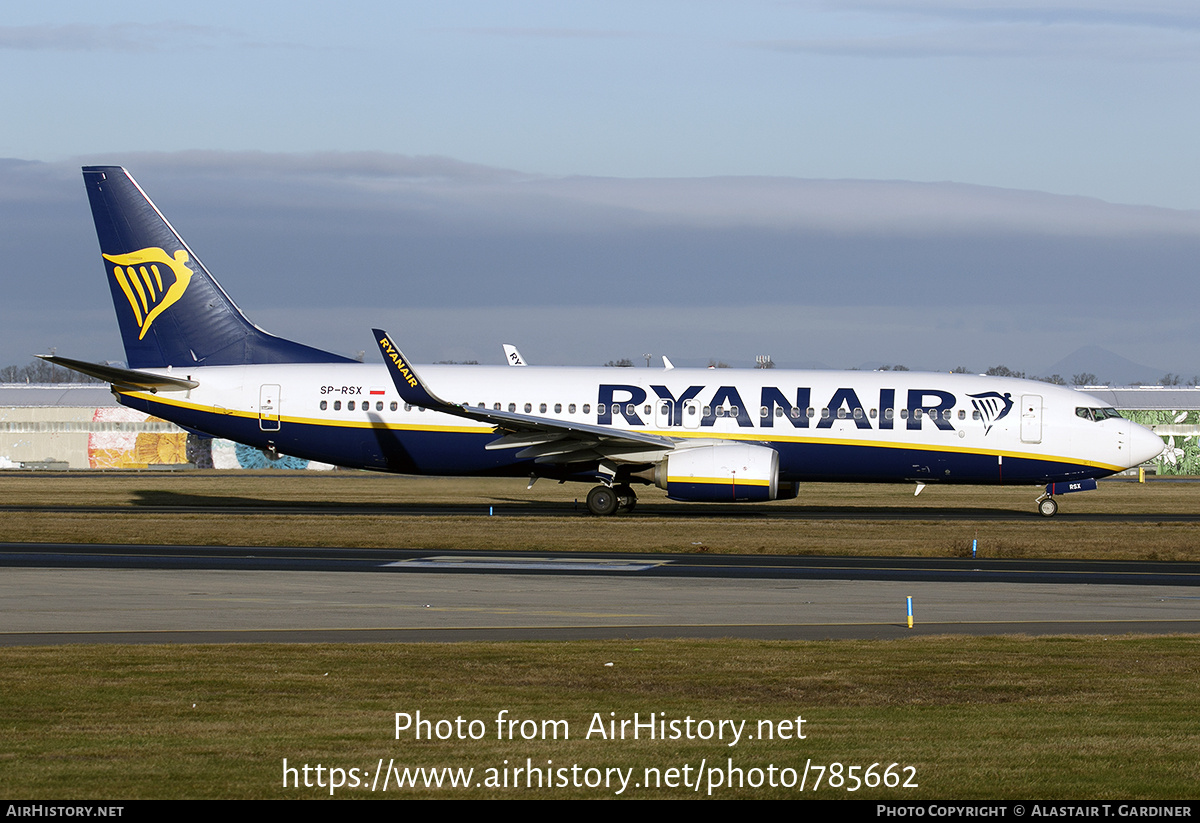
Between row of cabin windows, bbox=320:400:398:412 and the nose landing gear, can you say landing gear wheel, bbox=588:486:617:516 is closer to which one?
row of cabin windows, bbox=320:400:398:412

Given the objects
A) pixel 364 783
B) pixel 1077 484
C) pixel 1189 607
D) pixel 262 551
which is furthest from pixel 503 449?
pixel 364 783

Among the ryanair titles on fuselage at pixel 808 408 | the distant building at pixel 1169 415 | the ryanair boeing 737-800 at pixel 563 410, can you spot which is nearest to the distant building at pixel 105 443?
the ryanair boeing 737-800 at pixel 563 410

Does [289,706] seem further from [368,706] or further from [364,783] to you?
[364,783]

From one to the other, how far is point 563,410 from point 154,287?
42.8 feet

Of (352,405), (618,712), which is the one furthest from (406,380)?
(618,712)

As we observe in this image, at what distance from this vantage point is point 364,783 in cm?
921

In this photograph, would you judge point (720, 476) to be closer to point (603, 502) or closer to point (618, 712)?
point (603, 502)

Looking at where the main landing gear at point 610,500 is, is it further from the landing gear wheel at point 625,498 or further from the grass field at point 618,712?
the grass field at point 618,712

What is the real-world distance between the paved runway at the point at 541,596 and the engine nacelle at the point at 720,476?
25.9 feet

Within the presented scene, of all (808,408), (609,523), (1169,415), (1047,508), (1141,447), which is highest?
(1169,415)

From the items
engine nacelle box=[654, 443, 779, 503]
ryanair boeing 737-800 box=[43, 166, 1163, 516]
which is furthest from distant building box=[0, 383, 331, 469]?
engine nacelle box=[654, 443, 779, 503]

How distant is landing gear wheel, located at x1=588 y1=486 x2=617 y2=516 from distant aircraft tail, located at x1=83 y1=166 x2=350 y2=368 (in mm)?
11365

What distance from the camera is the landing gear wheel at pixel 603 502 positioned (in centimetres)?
3766

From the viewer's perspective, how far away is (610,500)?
37719 millimetres
